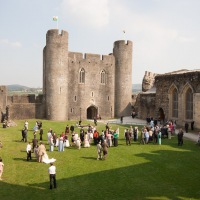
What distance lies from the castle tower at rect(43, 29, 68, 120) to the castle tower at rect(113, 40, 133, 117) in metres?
9.45

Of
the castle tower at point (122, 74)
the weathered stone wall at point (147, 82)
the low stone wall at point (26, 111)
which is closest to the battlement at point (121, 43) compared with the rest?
the castle tower at point (122, 74)

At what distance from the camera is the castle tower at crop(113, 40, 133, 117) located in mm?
47531

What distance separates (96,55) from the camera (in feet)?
152

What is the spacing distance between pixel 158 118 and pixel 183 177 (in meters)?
23.9

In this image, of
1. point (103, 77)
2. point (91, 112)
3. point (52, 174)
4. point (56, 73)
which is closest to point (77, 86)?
point (56, 73)

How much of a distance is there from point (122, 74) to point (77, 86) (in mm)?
8196

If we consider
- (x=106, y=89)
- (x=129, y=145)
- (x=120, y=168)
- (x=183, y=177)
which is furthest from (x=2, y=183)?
(x=106, y=89)

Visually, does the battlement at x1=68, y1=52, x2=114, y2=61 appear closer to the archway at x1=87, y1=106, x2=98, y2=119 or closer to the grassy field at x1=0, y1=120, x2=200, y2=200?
the archway at x1=87, y1=106, x2=98, y2=119

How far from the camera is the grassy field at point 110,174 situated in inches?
529

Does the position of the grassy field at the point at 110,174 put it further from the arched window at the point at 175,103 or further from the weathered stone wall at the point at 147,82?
the weathered stone wall at the point at 147,82

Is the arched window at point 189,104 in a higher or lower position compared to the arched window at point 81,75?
lower

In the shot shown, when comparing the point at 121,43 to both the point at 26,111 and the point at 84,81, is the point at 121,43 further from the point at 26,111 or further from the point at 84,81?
the point at 26,111

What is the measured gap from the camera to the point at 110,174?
16.3 m

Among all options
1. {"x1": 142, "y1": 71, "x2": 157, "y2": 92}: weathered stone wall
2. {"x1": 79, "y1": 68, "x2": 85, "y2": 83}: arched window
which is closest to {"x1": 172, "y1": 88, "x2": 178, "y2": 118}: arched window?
{"x1": 79, "y1": 68, "x2": 85, "y2": 83}: arched window
